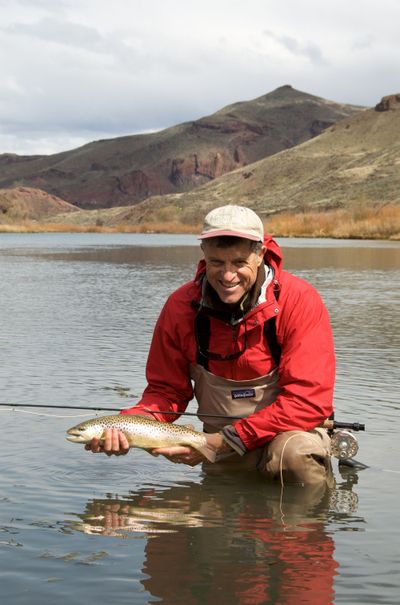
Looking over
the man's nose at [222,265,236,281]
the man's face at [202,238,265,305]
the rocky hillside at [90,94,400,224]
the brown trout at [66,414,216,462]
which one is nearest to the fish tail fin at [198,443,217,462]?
the brown trout at [66,414,216,462]

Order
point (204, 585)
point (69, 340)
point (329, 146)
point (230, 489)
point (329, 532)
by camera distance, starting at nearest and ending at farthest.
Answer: point (204, 585) → point (329, 532) → point (230, 489) → point (69, 340) → point (329, 146)

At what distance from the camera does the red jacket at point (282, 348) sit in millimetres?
5012

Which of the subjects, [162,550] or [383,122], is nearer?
[162,550]

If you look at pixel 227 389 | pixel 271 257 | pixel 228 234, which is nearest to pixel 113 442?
pixel 227 389

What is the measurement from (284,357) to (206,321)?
0.42 meters

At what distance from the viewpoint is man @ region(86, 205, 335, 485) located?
493 cm

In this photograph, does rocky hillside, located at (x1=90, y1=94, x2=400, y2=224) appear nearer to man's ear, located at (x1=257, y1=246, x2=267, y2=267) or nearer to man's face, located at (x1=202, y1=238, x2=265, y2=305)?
man's ear, located at (x1=257, y1=246, x2=267, y2=267)

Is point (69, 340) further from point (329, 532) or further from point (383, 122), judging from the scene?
point (383, 122)

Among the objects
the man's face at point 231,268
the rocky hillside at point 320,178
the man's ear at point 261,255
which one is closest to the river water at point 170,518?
the man's face at point 231,268

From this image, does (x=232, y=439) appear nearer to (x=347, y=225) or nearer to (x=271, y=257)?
(x=271, y=257)

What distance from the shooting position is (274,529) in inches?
190

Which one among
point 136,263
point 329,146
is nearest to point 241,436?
point 136,263

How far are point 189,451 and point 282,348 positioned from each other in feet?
2.17

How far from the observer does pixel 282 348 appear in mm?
5148
